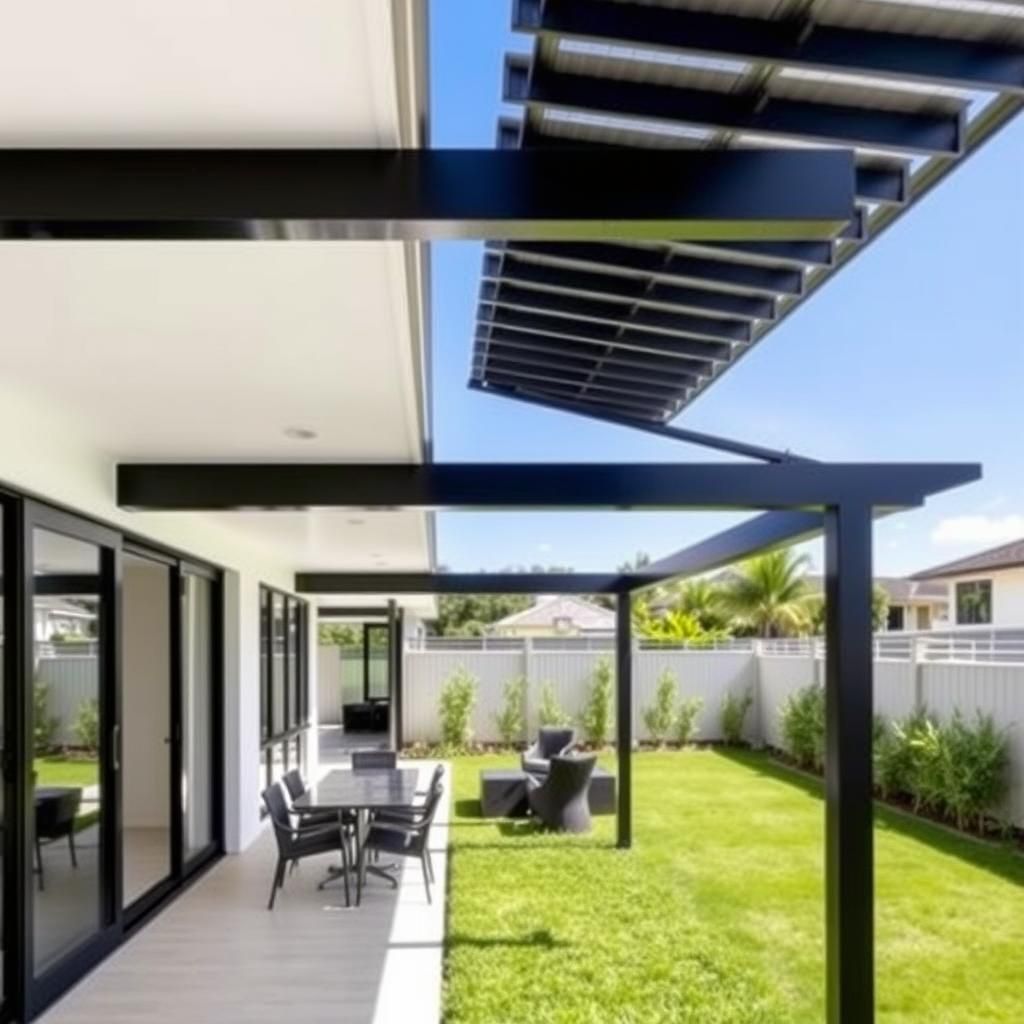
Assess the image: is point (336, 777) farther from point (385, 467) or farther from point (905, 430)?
point (905, 430)

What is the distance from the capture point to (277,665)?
Answer: 1190 centimetres

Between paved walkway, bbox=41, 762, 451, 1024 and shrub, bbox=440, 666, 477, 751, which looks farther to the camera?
shrub, bbox=440, 666, 477, 751

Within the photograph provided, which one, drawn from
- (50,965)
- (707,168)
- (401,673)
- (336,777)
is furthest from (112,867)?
(401,673)

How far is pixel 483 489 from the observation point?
542 cm

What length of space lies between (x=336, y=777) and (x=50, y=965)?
4.33 meters

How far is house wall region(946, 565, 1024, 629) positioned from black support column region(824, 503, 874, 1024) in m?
16.7

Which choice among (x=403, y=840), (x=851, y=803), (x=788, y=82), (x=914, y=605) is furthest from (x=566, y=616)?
(x=788, y=82)

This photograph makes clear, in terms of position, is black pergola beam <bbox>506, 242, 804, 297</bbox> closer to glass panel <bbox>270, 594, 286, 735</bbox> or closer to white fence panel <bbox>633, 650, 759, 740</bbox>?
glass panel <bbox>270, 594, 286, 735</bbox>

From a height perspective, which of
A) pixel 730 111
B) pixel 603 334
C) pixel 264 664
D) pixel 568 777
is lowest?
pixel 568 777

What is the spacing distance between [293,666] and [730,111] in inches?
436

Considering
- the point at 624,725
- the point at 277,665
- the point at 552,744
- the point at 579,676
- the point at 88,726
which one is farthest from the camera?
the point at 579,676

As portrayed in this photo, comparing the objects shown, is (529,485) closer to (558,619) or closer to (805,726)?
(805,726)

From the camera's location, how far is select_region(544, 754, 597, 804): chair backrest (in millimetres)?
10102

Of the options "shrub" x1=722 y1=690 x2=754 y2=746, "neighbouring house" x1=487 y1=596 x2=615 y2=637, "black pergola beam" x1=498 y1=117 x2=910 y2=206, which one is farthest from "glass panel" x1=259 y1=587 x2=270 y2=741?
"neighbouring house" x1=487 y1=596 x2=615 y2=637
